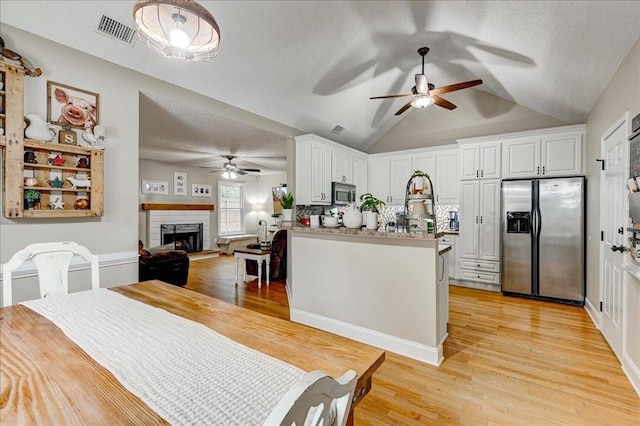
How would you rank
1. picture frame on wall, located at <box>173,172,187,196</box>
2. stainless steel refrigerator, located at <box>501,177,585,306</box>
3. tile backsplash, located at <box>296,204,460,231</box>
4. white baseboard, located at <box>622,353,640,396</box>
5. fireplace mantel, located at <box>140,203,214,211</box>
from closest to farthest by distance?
1. white baseboard, located at <box>622,353,640,396</box>
2. stainless steel refrigerator, located at <box>501,177,585,306</box>
3. tile backsplash, located at <box>296,204,460,231</box>
4. fireplace mantel, located at <box>140,203,214,211</box>
5. picture frame on wall, located at <box>173,172,187,196</box>

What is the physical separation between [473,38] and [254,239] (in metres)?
7.18

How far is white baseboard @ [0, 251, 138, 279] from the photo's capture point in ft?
7.51

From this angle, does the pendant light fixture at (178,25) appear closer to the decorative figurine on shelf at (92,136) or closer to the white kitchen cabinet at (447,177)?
the decorative figurine on shelf at (92,136)

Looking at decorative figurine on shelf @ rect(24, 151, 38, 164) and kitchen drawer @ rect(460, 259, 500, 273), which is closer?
decorative figurine on shelf @ rect(24, 151, 38, 164)

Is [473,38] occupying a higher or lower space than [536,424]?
higher

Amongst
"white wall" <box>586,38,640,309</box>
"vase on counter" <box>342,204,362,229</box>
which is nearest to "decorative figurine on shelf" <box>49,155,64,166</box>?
"vase on counter" <box>342,204,362,229</box>

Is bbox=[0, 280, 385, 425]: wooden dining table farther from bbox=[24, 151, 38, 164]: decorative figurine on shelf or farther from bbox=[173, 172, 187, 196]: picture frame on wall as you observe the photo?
bbox=[173, 172, 187, 196]: picture frame on wall

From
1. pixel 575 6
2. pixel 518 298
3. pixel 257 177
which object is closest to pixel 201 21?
pixel 575 6

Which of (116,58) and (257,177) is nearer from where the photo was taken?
(116,58)

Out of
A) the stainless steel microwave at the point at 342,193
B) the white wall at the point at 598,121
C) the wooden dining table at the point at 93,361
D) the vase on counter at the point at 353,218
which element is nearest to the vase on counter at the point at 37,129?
the wooden dining table at the point at 93,361

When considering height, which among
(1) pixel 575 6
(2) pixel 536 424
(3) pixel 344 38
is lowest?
(2) pixel 536 424

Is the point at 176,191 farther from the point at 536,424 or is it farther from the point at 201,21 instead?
the point at 536,424

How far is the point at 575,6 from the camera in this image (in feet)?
7.05

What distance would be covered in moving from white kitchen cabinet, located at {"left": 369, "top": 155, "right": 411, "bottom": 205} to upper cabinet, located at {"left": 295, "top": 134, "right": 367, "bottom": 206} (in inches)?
37.3
